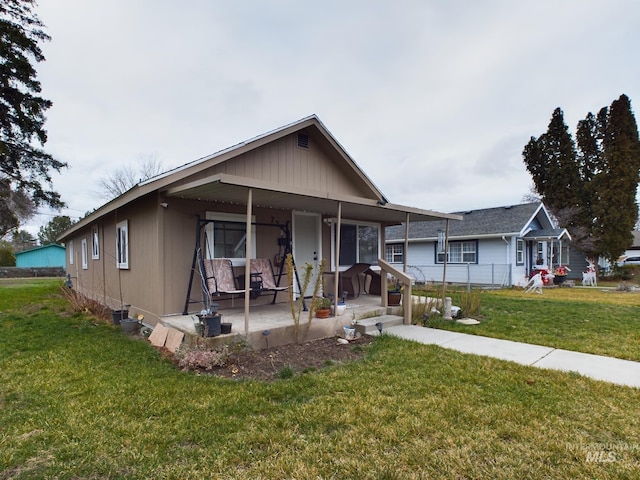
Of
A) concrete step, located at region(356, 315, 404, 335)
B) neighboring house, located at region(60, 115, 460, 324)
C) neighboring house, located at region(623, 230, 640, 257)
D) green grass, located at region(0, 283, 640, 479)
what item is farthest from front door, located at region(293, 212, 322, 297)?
neighboring house, located at region(623, 230, 640, 257)

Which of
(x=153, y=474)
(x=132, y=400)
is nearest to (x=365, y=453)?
(x=153, y=474)

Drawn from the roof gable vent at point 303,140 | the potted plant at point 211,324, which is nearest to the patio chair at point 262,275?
the potted plant at point 211,324

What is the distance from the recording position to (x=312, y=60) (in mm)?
10250

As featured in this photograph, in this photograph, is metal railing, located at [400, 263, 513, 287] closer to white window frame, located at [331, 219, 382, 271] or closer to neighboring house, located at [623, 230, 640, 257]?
white window frame, located at [331, 219, 382, 271]

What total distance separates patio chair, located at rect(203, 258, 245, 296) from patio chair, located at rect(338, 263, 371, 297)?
8.86 ft

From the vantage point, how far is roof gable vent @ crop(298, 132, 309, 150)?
24.1 ft

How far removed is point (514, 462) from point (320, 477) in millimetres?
1209

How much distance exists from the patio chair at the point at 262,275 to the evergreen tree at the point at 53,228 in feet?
146

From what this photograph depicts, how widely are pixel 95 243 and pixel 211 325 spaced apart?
291 inches

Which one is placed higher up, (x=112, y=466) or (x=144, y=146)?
(x=144, y=146)

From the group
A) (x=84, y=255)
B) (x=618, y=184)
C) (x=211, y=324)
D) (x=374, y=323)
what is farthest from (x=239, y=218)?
(x=618, y=184)

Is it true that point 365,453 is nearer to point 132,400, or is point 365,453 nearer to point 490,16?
point 132,400

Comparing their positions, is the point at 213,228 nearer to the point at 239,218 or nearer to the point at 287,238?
the point at 239,218

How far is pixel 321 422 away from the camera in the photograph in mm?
2773
